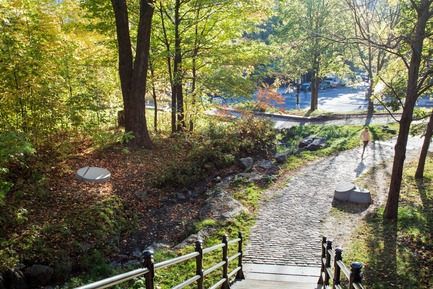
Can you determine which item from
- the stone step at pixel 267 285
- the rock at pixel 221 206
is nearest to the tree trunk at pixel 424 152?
the rock at pixel 221 206

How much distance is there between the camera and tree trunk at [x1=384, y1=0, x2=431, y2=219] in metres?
7.91

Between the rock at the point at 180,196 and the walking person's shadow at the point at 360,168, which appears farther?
the walking person's shadow at the point at 360,168

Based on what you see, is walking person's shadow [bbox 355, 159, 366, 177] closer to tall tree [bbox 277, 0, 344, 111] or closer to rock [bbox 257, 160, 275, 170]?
rock [bbox 257, 160, 275, 170]

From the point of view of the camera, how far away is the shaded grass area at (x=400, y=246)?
6.57 meters

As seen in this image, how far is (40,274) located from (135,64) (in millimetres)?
7514

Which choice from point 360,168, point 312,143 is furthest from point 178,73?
point 360,168

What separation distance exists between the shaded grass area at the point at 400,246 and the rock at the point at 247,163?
557 cm

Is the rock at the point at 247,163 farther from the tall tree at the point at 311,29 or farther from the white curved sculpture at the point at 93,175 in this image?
the tall tree at the point at 311,29

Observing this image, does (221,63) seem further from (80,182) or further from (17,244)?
(17,244)

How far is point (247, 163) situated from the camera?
47.0 ft

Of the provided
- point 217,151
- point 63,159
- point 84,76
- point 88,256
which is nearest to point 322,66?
point 217,151

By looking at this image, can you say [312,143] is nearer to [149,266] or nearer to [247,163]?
[247,163]

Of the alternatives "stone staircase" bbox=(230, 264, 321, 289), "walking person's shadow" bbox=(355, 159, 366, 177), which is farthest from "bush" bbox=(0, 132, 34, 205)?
"walking person's shadow" bbox=(355, 159, 366, 177)

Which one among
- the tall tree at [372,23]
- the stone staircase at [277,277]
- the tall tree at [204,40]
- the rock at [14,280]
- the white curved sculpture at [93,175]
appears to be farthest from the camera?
the tall tree at [204,40]
